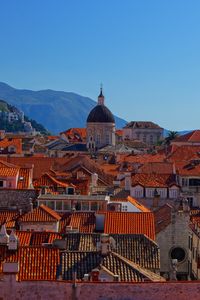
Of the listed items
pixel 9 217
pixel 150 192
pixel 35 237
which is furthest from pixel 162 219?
pixel 150 192

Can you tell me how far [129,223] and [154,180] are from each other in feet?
85.3

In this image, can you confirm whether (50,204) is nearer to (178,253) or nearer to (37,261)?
(178,253)

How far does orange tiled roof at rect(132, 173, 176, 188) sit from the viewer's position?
6630 cm

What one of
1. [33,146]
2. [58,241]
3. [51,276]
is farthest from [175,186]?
[33,146]

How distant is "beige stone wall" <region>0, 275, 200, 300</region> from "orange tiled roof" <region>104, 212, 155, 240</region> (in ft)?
51.2

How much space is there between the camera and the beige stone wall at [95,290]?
24188 mm

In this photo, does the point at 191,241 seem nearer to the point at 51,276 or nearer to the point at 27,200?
the point at 27,200

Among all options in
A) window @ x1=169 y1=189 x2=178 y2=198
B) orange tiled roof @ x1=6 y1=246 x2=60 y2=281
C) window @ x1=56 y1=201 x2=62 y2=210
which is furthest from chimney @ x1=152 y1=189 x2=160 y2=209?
orange tiled roof @ x1=6 y1=246 x2=60 y2=281

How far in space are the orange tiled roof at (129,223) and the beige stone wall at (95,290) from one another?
51.2ft

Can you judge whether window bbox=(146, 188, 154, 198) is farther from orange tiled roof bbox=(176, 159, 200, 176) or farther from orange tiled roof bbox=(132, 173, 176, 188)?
orange tiled roof bbox=(176, 159, 200, 176)

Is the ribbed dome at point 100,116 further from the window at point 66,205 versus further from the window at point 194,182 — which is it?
the window at point 66,205

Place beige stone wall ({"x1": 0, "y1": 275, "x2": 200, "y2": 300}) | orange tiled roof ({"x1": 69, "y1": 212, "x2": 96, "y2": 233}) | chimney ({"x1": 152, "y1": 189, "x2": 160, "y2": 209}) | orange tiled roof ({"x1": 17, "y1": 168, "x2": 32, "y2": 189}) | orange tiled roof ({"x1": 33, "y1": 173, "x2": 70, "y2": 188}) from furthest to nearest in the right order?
chimney ({"x1": 152, "y1": 189, "x2": 160, "y2": 209}) < orange tiled roof ({"x1": 33, "y1": 173, "x2": 70, "y2": 188}) < orange tiled roof ({"x1": 17, "y1": 168, "x2": 32, "y2": 189}) < orange tiled roof ({"x1": 69, "y1": 212, "x2": 96, "y2": 233}) < beige stone wall ({"x1": 0, "y1": 275, "x2": 200, "y2": 300})

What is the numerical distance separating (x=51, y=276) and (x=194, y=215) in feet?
98.2

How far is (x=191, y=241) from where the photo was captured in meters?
44.8
